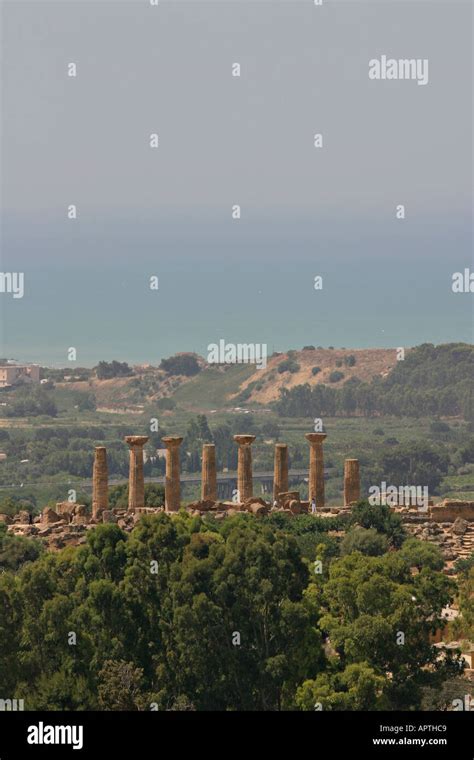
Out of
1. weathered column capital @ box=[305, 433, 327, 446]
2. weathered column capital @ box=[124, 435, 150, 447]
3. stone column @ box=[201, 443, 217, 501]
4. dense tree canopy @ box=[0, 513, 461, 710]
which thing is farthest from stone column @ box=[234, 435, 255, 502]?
dense tree canopy @ box=[0, 513, 461, 710]

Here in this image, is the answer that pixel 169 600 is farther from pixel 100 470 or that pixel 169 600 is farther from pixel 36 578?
pixel 100 470

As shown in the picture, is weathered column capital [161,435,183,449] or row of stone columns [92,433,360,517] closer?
row of stone columns [92,433,360,517]

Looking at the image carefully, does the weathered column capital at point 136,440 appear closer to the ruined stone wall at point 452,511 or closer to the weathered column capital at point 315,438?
the weathered column capital at point 315,438

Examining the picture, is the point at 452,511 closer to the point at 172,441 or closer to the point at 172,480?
the point at 172,480

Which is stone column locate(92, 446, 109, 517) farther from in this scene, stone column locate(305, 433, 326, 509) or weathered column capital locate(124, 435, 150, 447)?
stone column locate(305, 433, 326, 509)

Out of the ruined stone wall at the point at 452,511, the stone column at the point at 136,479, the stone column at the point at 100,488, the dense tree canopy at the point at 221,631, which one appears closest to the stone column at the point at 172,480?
the stone column at the point at 136,479

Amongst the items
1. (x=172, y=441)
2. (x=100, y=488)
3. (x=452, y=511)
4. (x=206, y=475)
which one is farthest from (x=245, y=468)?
(x=452, y=511)
